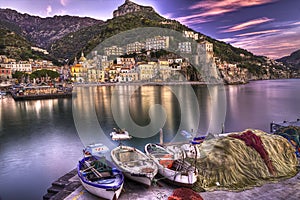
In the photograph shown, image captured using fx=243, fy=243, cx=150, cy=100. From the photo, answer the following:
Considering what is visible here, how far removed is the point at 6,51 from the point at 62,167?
10830 cm

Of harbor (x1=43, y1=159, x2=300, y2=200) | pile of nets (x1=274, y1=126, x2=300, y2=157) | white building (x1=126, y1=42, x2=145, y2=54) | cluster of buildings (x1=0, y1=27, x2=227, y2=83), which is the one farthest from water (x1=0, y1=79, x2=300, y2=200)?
white building (x1=126, y1=42, x2=145, y2=54)

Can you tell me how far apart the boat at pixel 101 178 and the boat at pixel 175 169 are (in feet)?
4.98

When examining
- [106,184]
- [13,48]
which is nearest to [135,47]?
[13,48]

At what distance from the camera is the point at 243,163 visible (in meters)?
8.55

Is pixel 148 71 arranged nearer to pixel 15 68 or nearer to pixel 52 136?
pixel 15 68

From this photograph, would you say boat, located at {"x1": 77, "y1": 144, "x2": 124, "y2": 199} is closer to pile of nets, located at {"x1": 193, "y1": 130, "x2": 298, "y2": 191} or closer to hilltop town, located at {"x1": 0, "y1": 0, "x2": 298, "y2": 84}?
pile of nets, located at {"x1": 193, "y1": 130, "x2": 298, "y2": 191}

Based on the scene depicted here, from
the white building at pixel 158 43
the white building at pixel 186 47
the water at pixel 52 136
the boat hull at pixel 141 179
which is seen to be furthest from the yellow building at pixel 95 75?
the boat hull at pixel 141 179

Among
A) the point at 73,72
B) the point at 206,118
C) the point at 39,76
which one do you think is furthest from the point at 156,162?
the point at 73,72

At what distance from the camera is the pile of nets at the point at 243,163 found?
796 centimetres

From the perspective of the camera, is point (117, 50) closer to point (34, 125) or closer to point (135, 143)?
point (34, 125)

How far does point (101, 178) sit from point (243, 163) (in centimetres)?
490

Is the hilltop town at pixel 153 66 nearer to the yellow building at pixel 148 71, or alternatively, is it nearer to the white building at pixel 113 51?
the yellow building at pixel 148 71

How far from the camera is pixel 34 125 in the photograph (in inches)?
1025

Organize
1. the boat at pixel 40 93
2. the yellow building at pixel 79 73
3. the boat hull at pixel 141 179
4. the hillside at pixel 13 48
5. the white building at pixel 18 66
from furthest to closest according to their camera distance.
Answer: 1. the hillside at pixel 13 48
2. the yellow building at pixel 79 73
3. the white building at pixel 18 66
4. the boat at pixel 40 93
5. the boat hull at pixel 141 179
